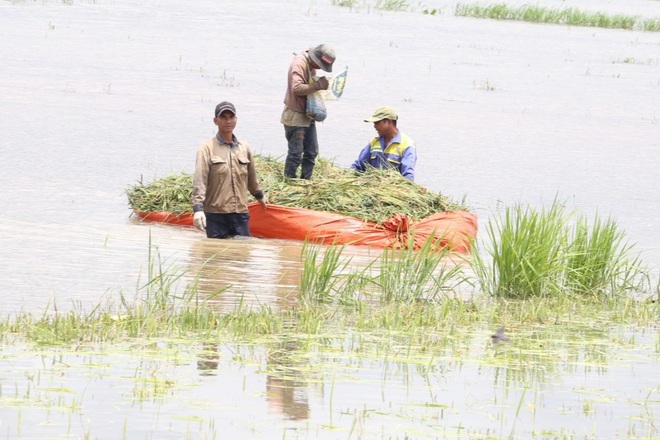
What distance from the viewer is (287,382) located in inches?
220

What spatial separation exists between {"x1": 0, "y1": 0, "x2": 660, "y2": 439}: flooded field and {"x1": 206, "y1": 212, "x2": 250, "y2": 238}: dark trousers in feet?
0.31

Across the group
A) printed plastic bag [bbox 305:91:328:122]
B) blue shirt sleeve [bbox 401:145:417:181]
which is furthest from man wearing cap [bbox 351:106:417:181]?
printed plastic bag [bbox 305:91:328:122]

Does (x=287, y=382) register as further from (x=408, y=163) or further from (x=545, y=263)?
(x=408, y=163)

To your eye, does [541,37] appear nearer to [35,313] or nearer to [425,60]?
[425,60]

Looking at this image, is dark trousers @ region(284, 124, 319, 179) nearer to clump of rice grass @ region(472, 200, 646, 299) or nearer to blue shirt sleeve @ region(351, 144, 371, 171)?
blue shirt sleeve @ region(351, 144, 371, 171)

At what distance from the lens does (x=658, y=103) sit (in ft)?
80.9

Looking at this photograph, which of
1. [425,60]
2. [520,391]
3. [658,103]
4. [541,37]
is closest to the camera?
[520,391]

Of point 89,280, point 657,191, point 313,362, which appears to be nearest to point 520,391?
point 313,362

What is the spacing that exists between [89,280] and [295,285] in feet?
4.66

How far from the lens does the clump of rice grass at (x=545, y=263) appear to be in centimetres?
845

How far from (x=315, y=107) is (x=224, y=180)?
1.83 m

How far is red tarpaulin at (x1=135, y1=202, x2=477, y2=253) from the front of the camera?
10422 mm

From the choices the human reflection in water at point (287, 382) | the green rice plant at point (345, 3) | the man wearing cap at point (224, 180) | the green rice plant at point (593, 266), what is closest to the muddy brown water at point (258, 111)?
the man wearing cap at point (224, 180)

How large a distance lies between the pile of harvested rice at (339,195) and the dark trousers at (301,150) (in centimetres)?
11
